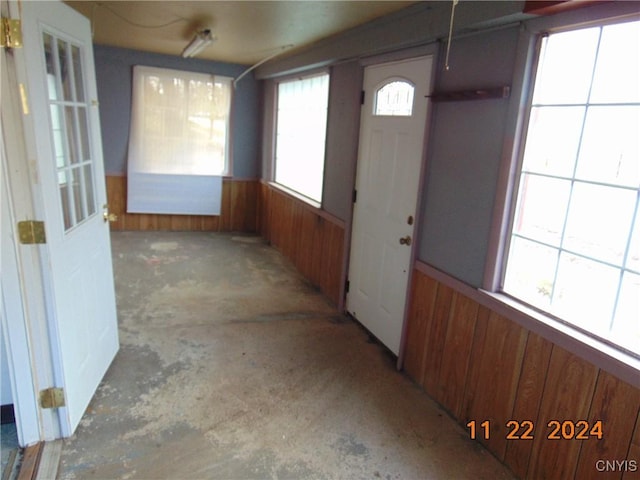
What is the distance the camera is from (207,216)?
626cm

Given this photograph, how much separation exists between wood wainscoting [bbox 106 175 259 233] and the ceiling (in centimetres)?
196

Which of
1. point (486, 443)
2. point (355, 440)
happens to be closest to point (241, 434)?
point (355, 440)

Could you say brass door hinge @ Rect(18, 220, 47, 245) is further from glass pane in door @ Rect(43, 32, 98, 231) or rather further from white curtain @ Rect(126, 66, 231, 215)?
white curtain @ Rect(126, 66, 231, 215)

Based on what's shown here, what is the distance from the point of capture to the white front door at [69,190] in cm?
182

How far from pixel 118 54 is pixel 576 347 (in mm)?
5803

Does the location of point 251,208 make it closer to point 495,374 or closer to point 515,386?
point 495,374

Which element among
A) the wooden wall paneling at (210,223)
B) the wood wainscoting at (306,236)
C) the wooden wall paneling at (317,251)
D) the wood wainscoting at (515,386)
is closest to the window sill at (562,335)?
the wood wainscoting at (515,386)

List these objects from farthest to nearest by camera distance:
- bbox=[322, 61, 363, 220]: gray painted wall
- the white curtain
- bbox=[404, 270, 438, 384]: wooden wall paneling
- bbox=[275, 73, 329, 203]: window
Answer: the white curtain, bbox=[275, 73, 329, 203]: window, bbox=[322, 61, 363, 220]: gray painted wall, bbox=[404, 270, 438, 384]: wooden wall paneling

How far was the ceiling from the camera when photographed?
277cm

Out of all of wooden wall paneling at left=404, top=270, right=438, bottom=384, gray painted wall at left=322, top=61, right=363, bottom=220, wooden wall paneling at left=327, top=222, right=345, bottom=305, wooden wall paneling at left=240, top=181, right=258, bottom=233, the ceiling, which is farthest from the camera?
wooden wall paneling at left=240, top=181, right=258, bottom=233

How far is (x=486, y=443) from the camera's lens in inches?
88.1

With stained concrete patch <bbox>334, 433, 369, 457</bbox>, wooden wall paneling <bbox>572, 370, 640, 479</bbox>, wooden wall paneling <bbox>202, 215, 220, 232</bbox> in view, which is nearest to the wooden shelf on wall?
wooden wall paneling <bbox>572, 370, 640, 479</bbox>

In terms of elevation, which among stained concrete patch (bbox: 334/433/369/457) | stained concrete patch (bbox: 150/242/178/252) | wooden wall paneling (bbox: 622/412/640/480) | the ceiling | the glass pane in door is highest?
the ceiling

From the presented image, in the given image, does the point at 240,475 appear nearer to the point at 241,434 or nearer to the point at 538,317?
the point at 241,434
